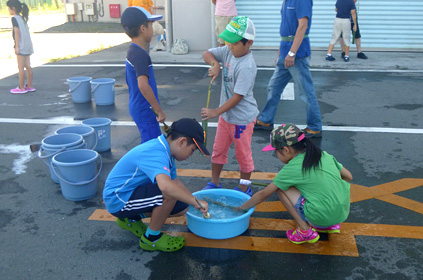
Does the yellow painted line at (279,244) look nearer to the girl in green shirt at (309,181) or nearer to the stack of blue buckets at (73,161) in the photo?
the girl in green shirt at (309,181)

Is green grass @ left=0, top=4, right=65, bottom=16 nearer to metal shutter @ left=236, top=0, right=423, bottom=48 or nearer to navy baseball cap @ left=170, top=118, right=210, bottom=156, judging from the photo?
metal shutter @ left=236, top=0, right=423, bottom=48

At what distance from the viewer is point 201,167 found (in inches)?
186

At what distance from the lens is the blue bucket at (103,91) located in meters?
6.92

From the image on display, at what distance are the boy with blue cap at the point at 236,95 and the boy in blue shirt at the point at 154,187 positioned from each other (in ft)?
2.21

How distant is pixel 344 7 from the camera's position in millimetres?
10281

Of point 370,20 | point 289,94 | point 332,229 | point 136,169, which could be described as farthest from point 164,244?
point 370,20

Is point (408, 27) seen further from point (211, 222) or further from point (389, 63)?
point (211, 222)

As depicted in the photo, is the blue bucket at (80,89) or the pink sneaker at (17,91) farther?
the pink sneaker at (17,91)

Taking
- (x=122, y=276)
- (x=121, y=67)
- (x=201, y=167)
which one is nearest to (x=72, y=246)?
(x=122, y=276)

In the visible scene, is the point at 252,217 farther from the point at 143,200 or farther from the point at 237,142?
the point at 143,200

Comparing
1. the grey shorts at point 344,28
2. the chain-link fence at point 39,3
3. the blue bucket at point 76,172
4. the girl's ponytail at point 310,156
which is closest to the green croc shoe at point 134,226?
the blue bucket at point 76,172

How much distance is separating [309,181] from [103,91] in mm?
4927

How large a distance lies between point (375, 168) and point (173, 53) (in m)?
8.33

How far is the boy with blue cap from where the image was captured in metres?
3.52
